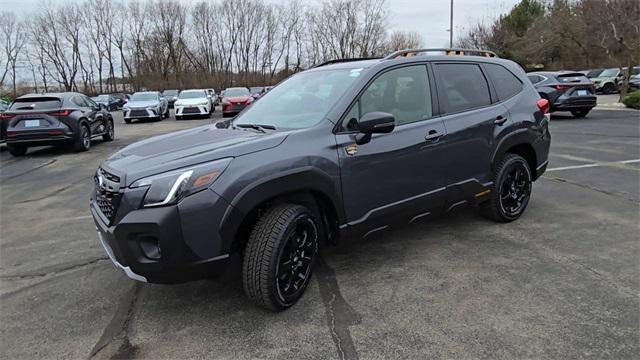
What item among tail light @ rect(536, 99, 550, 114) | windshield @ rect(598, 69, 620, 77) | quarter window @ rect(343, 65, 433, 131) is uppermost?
windshield @ rect(598, 69, 620, 77)

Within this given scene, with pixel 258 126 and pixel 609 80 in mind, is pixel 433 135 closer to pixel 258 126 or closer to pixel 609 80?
pixel 258 126

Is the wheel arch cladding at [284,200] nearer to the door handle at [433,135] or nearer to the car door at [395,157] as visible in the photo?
the car door at [395,157]

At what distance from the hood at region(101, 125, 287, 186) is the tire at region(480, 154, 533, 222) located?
8.31 ft

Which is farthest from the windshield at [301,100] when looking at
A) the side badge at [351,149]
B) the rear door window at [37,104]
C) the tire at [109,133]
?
the tire at [109,133]

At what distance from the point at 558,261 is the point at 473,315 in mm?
1326

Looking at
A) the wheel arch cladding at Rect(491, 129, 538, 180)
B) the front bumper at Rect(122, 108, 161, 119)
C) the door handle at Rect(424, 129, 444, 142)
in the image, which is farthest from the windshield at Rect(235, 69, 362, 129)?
the front bumper at Rect(122, 108, 161, 119)

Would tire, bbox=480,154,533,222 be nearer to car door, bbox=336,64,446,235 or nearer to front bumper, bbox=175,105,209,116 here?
car door, bbox=336,64,446,235

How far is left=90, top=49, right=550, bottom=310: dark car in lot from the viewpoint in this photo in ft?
8.93

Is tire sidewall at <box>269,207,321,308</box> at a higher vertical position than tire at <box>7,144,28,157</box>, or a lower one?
lower

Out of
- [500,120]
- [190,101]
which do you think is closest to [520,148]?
[500,120]

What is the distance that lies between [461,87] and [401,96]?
849 mm

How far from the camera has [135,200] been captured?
8.89 ft

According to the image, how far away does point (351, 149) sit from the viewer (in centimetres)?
333

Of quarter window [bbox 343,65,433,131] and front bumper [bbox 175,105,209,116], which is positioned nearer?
quarter window [bbox 343,65,433,131]
